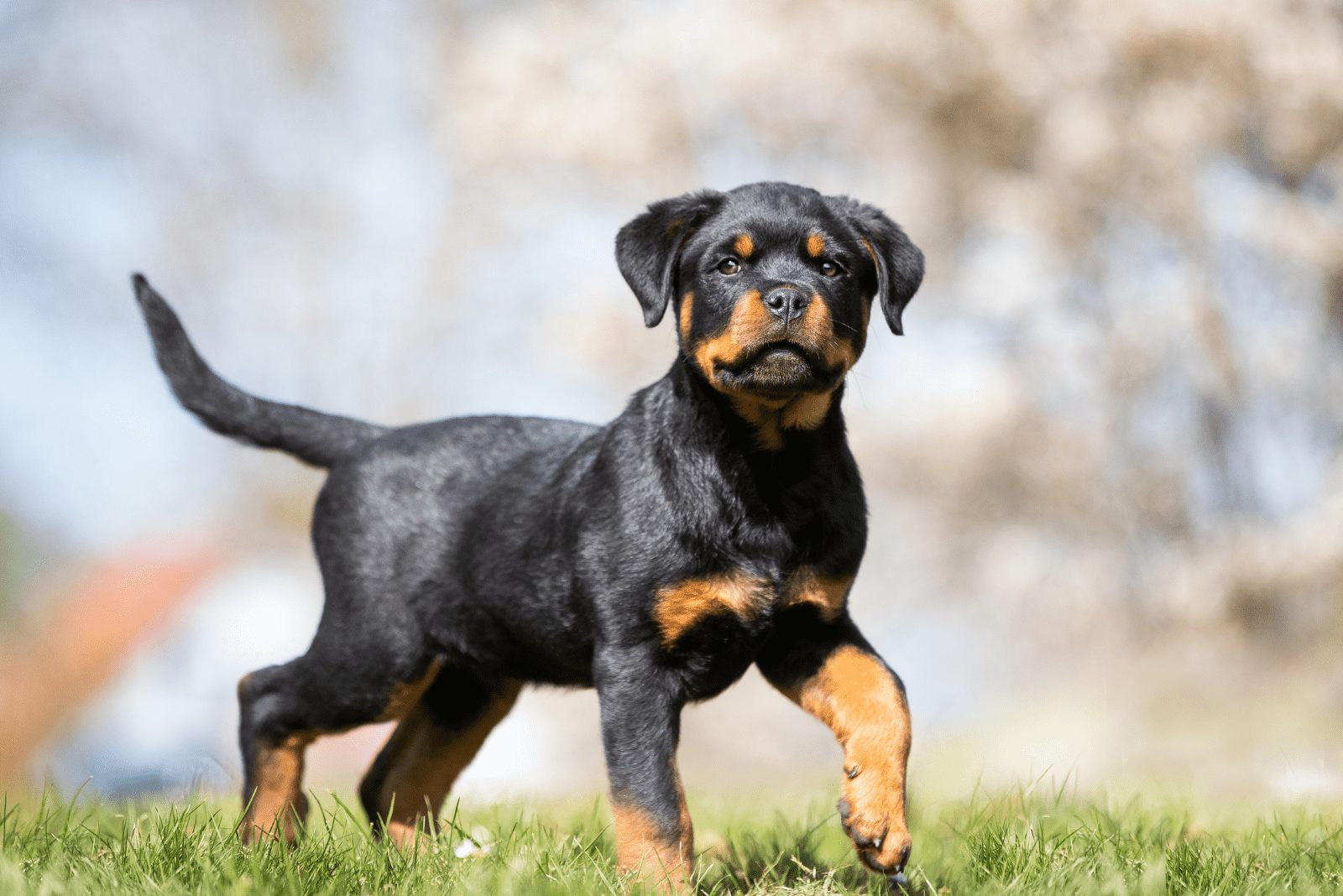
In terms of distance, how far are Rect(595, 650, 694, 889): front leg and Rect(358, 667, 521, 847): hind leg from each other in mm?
1030

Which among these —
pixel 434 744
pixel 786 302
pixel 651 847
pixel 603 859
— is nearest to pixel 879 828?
pixel 651 847

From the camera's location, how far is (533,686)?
3619 millimetres

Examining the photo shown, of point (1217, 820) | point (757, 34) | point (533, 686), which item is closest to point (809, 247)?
point (533, 686)

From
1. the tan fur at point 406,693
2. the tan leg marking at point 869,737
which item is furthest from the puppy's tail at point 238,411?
the tan leg marking at point 869,737

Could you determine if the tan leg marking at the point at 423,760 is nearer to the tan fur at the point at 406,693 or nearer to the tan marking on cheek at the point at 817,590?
the tan fur at the point at 406,693

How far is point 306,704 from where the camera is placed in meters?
3.75

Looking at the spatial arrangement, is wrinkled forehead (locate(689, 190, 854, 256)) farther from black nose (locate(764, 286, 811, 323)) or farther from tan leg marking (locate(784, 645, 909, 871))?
tan leg marking (locate(784, 645, 909, 871))

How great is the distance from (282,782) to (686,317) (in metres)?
1.79

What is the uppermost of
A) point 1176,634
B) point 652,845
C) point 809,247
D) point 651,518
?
point 1176,634

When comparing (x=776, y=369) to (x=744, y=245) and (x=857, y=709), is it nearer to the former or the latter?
(x=744, y=245)

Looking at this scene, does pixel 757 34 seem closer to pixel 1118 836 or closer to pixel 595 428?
pixel 595 428

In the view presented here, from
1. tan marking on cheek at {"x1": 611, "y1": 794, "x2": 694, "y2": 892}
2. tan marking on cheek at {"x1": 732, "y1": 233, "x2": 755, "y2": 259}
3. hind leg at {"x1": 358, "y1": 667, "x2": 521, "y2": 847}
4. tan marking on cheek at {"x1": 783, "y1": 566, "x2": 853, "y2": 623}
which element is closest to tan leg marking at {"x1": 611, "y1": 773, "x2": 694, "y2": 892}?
tan marking on cheek at {"x1": 611, "y1": 794, "x2": 694, "y2": 892}

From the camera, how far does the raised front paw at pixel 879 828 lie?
275 centimetres

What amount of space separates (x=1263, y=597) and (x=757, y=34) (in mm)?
4935
